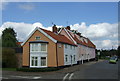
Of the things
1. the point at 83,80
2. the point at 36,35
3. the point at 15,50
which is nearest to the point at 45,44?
the point at 36,35

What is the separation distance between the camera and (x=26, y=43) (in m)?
31.7

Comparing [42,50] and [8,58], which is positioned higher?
[42,50]

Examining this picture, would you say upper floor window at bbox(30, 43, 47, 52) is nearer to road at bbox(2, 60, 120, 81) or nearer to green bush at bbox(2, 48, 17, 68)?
green bush at bbox(2, 48, 17, 68)

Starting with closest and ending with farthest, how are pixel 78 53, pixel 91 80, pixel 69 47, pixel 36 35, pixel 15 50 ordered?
pixel 91 80 < pixel 36 35 < pixel 15 50 < pixel 69 47 < pixel 78 53

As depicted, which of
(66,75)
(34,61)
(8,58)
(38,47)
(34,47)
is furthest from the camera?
(8,58)

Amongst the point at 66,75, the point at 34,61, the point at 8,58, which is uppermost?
the point at 8,58

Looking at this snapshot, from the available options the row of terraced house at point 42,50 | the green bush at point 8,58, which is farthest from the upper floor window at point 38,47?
→ the green bush at point 8,58

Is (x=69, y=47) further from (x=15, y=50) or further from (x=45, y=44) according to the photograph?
(x=15, y=50)

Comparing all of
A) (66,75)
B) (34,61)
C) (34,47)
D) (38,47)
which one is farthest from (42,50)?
(66,75)

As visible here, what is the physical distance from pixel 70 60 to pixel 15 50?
10953mm

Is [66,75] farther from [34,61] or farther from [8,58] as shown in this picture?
[8,58]

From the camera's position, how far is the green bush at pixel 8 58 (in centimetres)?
3162

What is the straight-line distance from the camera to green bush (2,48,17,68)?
31616 mm

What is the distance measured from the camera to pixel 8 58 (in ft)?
106
